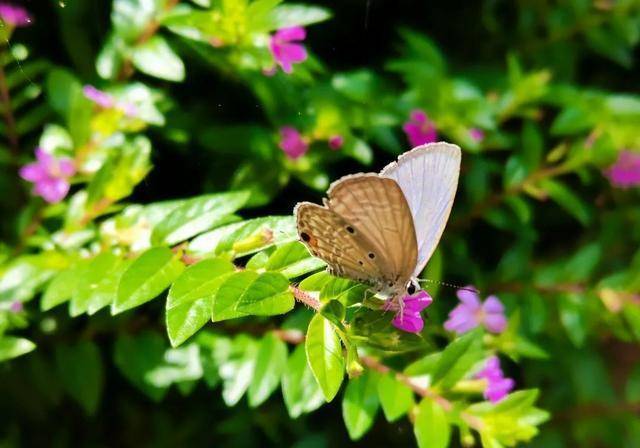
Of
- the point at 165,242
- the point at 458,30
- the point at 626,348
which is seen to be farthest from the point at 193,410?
the point at 626,348

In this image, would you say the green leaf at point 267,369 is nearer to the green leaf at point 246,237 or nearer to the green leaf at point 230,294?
the green leaf at point 246,237

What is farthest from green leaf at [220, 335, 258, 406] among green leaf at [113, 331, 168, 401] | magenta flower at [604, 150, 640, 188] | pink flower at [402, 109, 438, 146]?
magenta flower at [604, 150, 640, 188]

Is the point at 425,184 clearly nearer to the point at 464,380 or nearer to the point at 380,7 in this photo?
the point at 464,380

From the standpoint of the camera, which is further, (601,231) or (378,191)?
(601,231)

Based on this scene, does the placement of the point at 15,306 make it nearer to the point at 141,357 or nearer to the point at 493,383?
the point at 141,357

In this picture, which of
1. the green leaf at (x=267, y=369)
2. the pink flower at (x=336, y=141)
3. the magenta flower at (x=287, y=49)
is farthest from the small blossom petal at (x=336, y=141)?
the green leaf at (x=267, y=369)

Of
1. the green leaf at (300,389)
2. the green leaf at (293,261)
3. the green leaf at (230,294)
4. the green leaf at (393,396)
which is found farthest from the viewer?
the green leaf at (300,389)

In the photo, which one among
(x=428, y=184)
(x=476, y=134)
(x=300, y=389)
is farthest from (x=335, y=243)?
(x=476, y=134)
